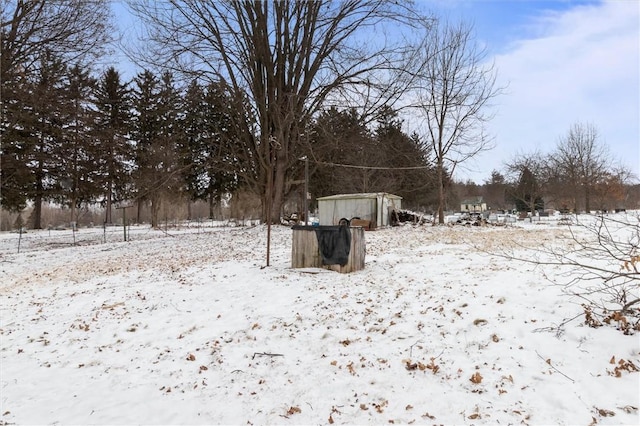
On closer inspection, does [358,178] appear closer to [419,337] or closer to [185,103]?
[185,103]

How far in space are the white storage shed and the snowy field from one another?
510 inches

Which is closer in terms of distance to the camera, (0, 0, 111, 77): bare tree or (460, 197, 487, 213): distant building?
(0, 0, 111, 77): bare tree

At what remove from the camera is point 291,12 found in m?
17.7

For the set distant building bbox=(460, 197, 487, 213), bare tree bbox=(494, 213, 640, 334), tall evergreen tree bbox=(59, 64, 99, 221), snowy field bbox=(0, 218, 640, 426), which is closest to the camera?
snowy field bbox=(0, 218, 640, 426)

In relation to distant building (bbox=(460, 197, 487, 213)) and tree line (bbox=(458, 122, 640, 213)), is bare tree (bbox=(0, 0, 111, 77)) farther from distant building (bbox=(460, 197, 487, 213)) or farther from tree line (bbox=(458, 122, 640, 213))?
distant building (bbox=(460, 197, 487, 213))

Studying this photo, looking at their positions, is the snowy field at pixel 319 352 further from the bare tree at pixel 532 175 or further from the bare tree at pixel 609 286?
the bare tree at pixel 532 175

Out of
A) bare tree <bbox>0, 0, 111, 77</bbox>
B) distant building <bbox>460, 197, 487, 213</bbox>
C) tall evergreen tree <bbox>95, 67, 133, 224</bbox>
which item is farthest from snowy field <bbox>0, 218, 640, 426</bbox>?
distant building <bbox>460, 197, 487, 213</bbox>

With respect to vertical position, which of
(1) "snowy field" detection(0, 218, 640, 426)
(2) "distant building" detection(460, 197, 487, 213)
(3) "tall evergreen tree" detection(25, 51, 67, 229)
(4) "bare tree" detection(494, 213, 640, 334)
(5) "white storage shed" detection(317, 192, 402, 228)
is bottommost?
(1) "snowy field" detection(0, 218, 640, 426)

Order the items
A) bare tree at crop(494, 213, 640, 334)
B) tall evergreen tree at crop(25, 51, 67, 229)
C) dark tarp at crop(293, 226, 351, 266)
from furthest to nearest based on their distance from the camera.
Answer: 1. tall evergreen tree at crop(25, 51, 67, 229)
2. dark tarp at crop(293, 226, 351, 266)
3. bare tree at crop(494, 213, 640, 334)

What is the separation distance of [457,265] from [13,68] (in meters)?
15.6

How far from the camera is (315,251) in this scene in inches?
321

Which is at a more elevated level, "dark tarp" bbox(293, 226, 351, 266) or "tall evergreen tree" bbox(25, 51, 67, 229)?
"tall evergreen tree" bbox(25, 51, 67, 229)

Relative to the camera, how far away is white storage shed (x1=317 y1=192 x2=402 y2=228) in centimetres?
2055

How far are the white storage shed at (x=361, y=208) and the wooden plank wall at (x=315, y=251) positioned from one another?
1168 centimetres
